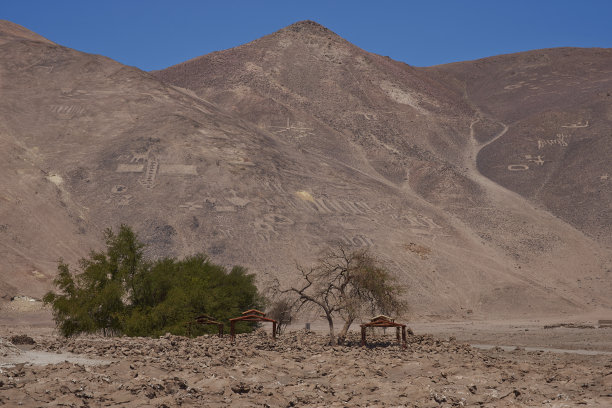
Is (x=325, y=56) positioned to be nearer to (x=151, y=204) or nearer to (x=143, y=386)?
(x=151, y=204)

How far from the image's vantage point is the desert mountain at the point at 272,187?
55156mm

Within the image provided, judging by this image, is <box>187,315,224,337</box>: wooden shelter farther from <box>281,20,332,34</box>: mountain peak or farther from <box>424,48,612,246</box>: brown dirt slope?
<box>281,20,332,34</box>: mountain peak

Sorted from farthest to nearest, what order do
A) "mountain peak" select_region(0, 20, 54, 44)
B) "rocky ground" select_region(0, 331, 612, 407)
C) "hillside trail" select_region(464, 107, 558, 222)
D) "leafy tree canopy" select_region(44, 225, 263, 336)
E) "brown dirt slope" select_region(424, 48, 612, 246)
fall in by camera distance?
"mountain peak" select_region(0, 20, 54, 44), "brown dirt slope" select_region(424, 48, 612, 246), "hillside trail" select_region(464, 107, 558, 222), "leafy tree canopy" select_region(44, 225, 263, 336), "rocky ground" select_region(0, 331, 612, 407)

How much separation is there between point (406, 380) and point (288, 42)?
314 feet

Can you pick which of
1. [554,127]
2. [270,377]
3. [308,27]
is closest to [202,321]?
[270,377]

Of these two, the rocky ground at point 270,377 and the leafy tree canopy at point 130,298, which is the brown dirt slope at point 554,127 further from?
the rocky ground at point 270,377

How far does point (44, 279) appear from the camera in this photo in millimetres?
49094

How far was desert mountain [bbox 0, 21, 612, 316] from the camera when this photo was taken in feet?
181

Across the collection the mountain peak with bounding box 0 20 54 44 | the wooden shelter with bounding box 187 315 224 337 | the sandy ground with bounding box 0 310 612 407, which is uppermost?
the mountain peak with bounding box 0 20 54 44

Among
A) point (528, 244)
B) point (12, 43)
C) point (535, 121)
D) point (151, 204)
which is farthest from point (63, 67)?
point (535, 121)

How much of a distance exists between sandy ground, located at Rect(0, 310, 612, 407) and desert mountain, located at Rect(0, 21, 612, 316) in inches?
1111

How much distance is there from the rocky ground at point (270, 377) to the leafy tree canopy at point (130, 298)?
3817mm

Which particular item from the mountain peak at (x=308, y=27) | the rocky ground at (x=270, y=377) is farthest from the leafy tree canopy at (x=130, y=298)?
the mountain peak at (x=308, y=27)

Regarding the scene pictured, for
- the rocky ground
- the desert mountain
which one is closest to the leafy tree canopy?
the rocky ground
